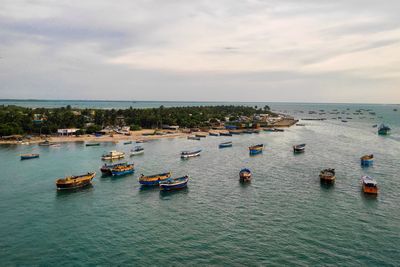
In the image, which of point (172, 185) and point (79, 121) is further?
point (79, 121)

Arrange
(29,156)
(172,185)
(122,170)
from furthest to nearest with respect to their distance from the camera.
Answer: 1. (29,156)
2. (122,170)
3. (172,185)

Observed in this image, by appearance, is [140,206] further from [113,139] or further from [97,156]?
[113,139]

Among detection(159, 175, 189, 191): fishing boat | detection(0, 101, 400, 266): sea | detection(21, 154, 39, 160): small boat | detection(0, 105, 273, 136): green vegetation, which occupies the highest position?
detection(0, 105, 273, 136): green vegetation

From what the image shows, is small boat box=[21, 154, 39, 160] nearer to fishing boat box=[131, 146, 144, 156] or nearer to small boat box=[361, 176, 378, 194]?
fishing boat box=[131, 146, 144, 156]

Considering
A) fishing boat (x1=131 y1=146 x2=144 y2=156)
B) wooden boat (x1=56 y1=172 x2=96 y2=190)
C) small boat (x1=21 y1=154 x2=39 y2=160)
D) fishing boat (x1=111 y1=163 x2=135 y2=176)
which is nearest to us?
wooden boat (x1=56 y1=172 x2=96 y2=190)

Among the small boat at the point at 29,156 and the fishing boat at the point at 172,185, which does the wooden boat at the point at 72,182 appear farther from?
the small boat at the point at 29,156

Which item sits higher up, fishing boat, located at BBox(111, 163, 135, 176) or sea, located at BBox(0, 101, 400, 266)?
fishing boat, located at BBox(111, 163, 135, 176)

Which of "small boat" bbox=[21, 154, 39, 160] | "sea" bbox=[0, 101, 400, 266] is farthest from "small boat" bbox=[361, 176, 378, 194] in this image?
"small boat" bbox=[21, 154, 39, 160]

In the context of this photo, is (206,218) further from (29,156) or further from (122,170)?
(29,156)

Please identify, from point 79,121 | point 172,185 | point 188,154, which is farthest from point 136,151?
point 79,121

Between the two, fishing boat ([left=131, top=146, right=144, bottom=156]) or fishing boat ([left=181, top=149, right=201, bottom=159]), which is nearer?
fishing boat ([left=181, top=149, right=201, bottom=159])

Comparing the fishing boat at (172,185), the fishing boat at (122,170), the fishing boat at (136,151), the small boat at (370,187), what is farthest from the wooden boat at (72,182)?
the small boat at (370,187)
